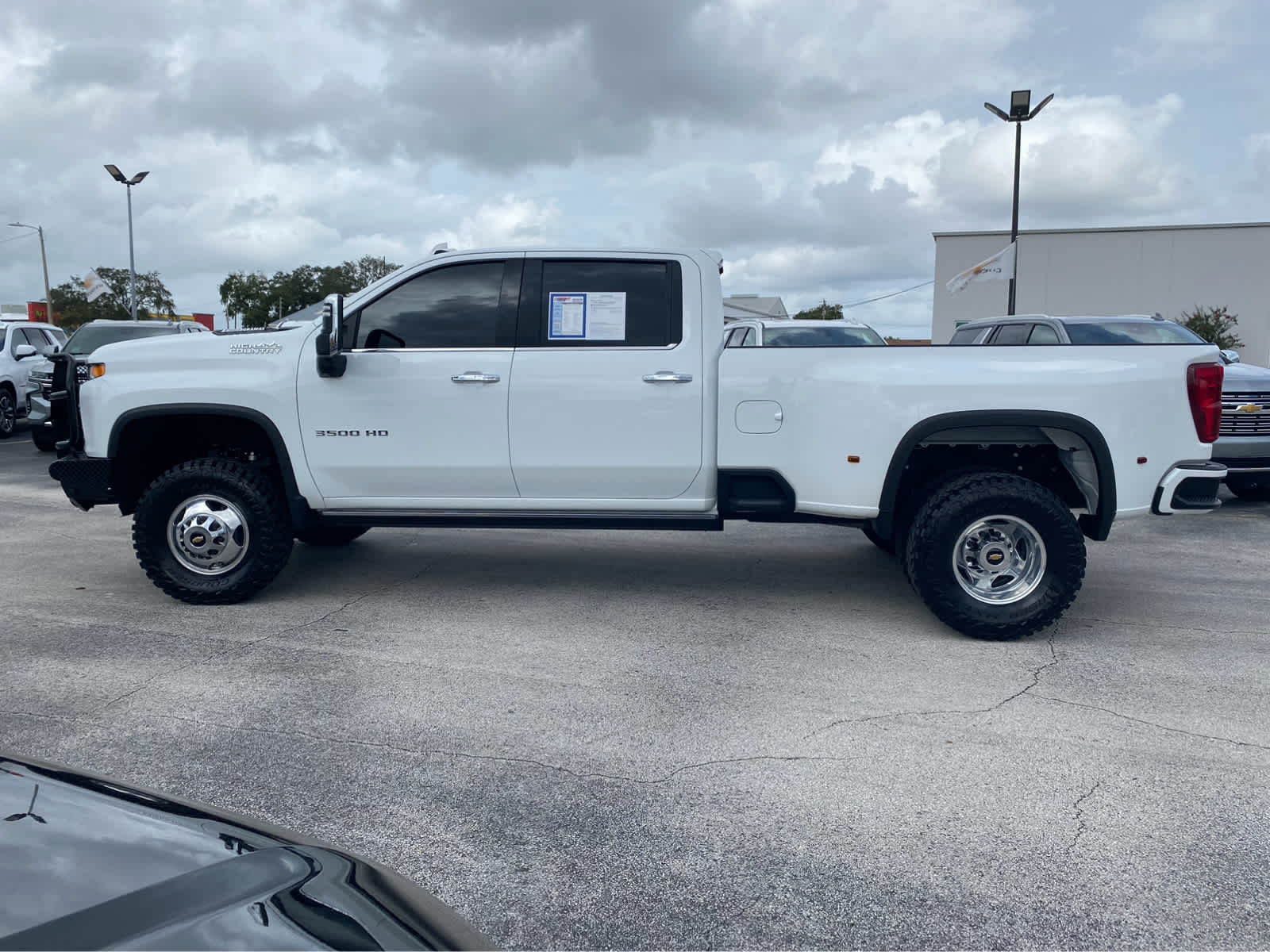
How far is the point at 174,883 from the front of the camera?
148 centimetres

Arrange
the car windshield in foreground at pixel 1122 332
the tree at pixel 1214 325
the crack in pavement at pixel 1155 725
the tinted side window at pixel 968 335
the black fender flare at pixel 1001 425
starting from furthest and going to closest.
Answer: the tree at pixel 1214 325
the tinted side window at pixel 968 335
the car windshield in foreground at pixel 1122 332
the black fender flare at pixel 1001 425
the crack in pavement at pixel 1155 725

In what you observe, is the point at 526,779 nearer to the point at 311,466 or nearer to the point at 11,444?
the point at 311,466

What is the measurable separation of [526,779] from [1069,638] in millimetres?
3242

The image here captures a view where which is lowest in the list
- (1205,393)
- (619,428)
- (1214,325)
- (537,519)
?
(537,519)

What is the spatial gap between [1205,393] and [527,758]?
12.8 ft

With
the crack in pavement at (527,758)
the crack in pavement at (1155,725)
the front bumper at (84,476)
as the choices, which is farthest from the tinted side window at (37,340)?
the crack in pavement at (1155,725)

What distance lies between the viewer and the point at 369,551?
754 centimetres

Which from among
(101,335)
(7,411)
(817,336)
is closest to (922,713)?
(817,336)

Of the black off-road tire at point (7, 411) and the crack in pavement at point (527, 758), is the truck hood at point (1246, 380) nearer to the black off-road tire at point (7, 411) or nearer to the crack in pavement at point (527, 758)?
the crack in pavement at point (527, 758)

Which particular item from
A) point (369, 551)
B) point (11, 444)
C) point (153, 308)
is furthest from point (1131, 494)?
point (153, 308)

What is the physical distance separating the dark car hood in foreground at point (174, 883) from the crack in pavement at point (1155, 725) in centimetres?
341

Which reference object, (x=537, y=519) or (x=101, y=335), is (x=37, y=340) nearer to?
(x=101, y=335)

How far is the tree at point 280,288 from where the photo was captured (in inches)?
2196

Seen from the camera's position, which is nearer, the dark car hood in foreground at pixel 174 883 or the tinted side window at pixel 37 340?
the dark car hood in foreground at pixel 174 883
